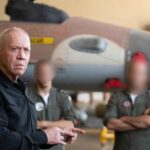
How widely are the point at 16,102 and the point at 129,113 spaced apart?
0.78 m

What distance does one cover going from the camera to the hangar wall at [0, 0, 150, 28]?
618 cm

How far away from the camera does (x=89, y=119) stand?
5.92 m

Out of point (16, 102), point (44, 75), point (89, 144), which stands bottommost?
point (89, 144)

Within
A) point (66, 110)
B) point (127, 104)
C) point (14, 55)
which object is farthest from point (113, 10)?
point (14, 55)

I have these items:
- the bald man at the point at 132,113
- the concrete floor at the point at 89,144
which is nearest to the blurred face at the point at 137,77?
the bald man at the point at 132,113

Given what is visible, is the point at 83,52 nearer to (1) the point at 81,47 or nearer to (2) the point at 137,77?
(1) the point at 81,47

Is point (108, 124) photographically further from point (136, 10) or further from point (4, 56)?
point (136, 10)

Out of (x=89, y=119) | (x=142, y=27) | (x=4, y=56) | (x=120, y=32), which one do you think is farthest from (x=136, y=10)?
(x=4, y=56)

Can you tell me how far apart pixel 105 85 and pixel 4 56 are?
184 cm

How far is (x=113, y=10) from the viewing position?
Answer: 626cm

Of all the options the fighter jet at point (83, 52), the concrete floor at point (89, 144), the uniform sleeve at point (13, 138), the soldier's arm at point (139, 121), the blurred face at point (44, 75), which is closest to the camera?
the uniform sleeve at point (13, 138)

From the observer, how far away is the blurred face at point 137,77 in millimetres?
1772

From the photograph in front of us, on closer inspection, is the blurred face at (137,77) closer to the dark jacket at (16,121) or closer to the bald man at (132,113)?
the bald man at (132,113)

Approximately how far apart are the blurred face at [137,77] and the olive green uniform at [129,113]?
73 mm
